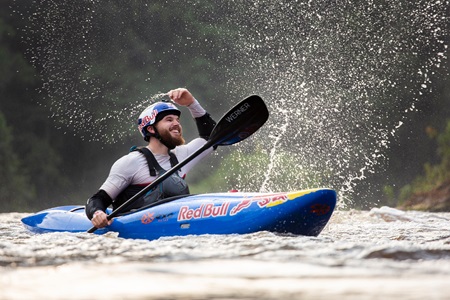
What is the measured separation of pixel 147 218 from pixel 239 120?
0.82m

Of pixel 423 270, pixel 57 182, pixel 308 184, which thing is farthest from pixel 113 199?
pixel 57 182

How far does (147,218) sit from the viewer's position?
4.25m

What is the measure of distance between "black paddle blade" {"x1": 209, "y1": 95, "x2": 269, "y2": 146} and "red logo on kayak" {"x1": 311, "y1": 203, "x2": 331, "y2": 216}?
2.84 feet

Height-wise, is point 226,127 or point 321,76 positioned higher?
point 321,76

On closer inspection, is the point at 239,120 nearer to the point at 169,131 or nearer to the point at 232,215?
the point at 169,131

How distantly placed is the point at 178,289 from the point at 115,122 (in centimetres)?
1522

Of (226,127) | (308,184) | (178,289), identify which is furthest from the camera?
(308,184)

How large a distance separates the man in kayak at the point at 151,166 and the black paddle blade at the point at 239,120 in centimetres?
27

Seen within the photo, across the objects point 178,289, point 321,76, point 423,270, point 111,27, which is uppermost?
point 111,27

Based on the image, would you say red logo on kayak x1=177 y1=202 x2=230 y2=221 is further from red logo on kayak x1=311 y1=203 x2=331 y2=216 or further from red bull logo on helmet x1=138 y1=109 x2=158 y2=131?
red bull logo on helmet x1=138 y1=109 x2=158 y2=131

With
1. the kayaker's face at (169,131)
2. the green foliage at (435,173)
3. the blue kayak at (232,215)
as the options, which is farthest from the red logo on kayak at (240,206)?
the green foliage at (435,173)

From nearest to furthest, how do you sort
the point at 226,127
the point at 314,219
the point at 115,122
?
the point at 314,219
the point at 226,127
the point at 115,122

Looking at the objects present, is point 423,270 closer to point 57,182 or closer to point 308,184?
point 308,184

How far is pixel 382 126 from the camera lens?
1549cm
